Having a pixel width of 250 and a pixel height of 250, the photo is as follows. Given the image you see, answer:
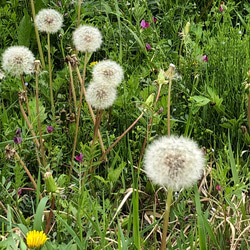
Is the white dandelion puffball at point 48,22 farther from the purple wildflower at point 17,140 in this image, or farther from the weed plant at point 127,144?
the purple wildflower at point 17,140

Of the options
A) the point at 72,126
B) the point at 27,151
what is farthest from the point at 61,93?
the point at 27,151

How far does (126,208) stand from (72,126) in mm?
558

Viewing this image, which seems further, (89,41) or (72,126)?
(72,126)

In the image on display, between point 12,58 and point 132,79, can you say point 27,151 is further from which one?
point 132,79

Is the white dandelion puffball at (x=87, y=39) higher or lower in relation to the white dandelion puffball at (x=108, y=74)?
higher

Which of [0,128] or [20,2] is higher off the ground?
[20,2]

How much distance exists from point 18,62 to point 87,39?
34 cm

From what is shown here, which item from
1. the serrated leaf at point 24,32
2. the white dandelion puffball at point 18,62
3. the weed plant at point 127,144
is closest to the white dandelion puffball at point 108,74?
the weed plant at point 127,144

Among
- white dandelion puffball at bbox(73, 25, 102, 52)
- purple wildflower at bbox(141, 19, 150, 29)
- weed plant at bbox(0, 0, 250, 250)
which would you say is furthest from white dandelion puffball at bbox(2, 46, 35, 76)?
purple wildflower at bbox(141, 19, 150, 29)

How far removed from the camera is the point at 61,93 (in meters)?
2.78

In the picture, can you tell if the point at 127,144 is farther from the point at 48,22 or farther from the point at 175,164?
the point at 175,164

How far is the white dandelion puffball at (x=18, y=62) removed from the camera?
192cm

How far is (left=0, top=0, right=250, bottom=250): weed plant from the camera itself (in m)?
1.66

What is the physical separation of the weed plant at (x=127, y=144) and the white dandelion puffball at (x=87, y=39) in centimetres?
8
